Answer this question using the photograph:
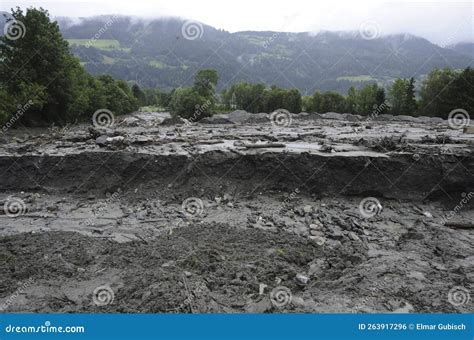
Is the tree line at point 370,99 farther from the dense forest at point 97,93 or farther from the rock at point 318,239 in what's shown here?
the rock at point 318,239

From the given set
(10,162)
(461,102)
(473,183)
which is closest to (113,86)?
(10,162)

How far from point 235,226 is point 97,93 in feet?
131

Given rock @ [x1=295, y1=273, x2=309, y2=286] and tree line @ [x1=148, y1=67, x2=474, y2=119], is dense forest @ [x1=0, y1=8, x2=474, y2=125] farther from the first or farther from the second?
rock @ [x1=295, y1=273, x2=309, y2=286]

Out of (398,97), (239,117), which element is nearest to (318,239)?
(239,117)

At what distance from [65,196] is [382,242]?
10.7m

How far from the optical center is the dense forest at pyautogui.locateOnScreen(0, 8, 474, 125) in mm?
26203

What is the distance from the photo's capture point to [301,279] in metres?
6.98

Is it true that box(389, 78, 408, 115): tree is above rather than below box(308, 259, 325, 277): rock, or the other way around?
above

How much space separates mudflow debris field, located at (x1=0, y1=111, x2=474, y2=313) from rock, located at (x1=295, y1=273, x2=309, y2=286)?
27mm

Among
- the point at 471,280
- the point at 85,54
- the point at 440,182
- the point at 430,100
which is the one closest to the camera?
the point at 471,280

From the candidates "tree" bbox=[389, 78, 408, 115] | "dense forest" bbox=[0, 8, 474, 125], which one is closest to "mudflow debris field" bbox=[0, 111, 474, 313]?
"dense forest" bbox=[0, 8, 474, 125]

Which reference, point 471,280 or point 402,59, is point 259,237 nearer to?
point 471,280

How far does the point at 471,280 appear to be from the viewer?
7203 millimetres

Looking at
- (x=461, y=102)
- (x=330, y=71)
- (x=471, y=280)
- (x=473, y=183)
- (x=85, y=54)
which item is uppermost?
(x=85, y=54)
